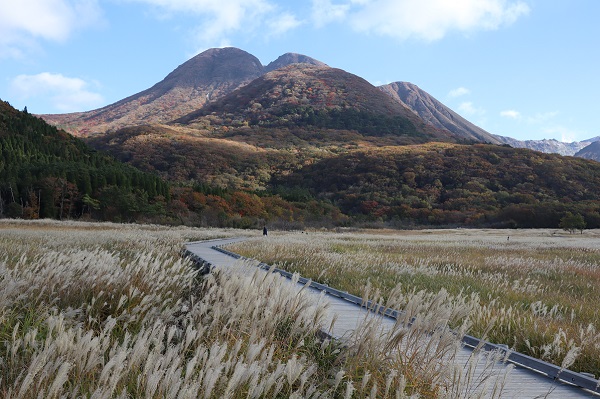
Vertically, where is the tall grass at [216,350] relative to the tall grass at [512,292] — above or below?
above

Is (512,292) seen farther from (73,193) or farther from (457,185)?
(457,185)

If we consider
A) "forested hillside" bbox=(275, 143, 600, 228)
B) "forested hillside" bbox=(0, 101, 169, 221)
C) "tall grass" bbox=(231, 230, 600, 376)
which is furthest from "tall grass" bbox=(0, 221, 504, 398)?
"forested hillside" bbox=(275, 143, 600, 228)

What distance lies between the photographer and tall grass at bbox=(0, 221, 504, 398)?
2311 millimetres

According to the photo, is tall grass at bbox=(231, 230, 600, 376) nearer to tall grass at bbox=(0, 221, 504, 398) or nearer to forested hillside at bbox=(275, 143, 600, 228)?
tall grass at bbox=(0, 221, 504, 398)

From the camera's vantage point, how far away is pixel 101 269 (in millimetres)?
5363

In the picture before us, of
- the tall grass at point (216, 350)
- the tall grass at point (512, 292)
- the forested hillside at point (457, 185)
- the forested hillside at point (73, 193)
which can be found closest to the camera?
the tall grass at point (216, 350)

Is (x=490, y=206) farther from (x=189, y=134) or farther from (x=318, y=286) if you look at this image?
(x=189, y=134)

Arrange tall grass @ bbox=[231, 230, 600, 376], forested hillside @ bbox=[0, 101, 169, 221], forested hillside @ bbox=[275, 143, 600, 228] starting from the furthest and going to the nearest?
forested hillside @ bbox=[275, 143, 600, 228], forested hillside @ bbox=[0, 101, 169, 221], tall grass @ bbox=[231, 230, 600, 376]

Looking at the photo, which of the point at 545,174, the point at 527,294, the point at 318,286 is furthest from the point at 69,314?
the point at 545,174

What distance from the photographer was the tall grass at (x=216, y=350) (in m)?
2.31

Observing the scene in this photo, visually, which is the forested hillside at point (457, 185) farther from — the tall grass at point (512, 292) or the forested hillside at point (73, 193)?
the tall grass at point (512, 292)

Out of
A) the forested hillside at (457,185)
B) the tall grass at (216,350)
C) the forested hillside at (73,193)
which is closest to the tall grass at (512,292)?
the tall grass at (216,350)

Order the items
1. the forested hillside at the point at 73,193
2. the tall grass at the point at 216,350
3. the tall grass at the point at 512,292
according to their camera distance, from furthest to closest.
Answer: the forested hillside at the point at 73,193 → the tall grass at the point at 512,292 → the tall grass at the point at 216,350

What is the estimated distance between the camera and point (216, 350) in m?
2.46
